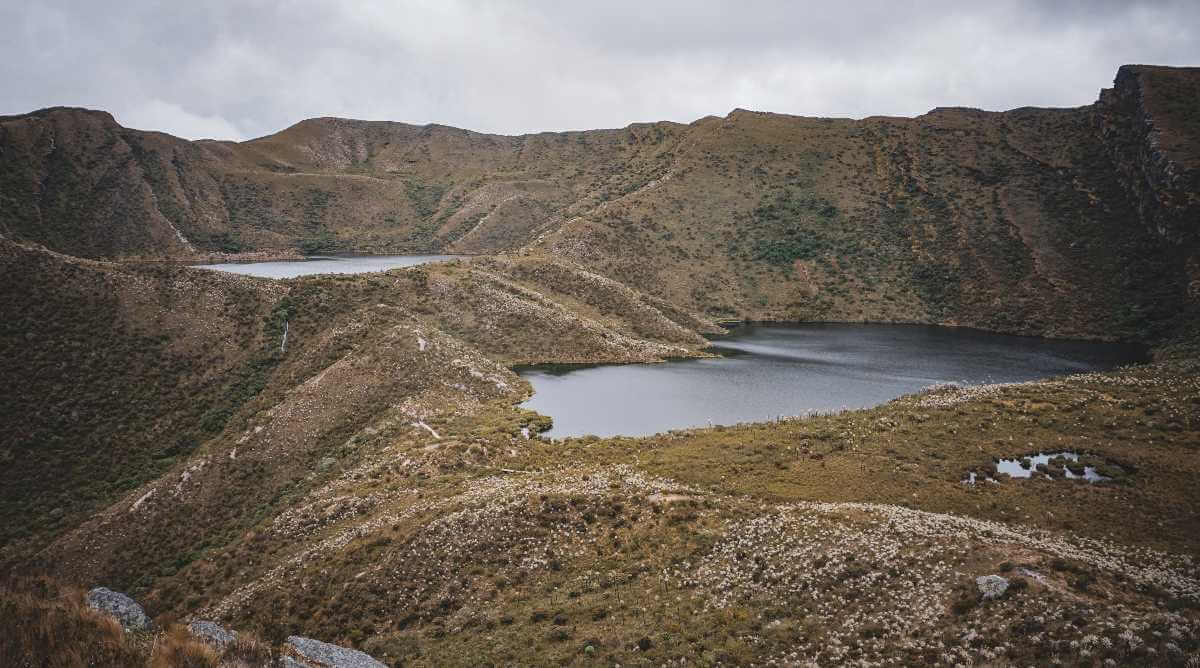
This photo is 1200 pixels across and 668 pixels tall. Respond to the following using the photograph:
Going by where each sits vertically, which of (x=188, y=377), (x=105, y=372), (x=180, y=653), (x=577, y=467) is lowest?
(x=577, y=467)

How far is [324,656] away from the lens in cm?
1659

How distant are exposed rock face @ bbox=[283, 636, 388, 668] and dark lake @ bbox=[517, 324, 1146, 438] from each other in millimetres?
27747

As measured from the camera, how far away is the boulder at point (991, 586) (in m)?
16.1

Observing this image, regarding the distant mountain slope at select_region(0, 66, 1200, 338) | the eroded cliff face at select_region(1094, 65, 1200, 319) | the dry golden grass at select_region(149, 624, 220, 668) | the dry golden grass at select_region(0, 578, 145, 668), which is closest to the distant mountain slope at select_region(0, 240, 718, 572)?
the dry golden grass at select_region(0, 578, 145, 668)

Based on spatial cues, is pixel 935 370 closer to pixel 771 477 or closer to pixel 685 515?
pixel 771 477

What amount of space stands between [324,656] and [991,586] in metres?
19.1

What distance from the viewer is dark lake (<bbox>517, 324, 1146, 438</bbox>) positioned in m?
51.2

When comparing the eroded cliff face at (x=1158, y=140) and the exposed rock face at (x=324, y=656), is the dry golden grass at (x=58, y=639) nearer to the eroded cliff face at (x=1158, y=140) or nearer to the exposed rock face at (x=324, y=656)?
the exposed rock face at (x=324, y=656)

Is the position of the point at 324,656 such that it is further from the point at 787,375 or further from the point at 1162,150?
the point at 1162,150

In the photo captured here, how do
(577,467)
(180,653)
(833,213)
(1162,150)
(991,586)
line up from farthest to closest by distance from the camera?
1. (833,213)
2. (1162,150)
3. (577,467)
4. (991,586)
5. (180,653)

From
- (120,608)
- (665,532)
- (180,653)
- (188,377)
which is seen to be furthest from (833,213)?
(180,653)

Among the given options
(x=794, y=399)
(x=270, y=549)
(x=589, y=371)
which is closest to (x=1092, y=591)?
(x=270, y=549)

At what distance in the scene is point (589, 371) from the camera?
69375mm

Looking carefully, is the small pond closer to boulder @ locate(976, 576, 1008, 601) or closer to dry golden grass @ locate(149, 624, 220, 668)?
boulder @ locate(976, 576, 1008, 601)
